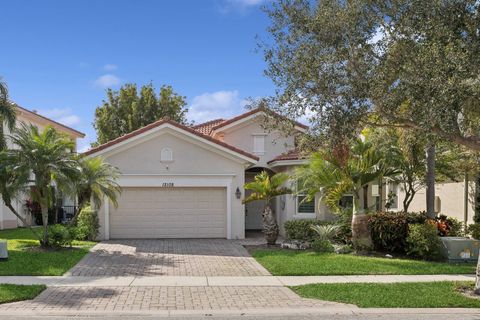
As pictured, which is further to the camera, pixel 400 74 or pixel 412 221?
pixel 412 221

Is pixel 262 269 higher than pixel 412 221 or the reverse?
the reverse

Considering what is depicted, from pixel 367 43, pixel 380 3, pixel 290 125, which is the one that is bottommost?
pixel 290 125

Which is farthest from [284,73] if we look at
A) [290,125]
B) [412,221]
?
[412,221]

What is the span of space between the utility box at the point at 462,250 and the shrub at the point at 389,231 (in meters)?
1.52

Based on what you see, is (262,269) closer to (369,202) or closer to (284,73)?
(284,73)

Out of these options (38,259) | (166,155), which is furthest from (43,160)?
(166,155)

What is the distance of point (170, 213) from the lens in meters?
20.1

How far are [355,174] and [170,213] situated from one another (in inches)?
302

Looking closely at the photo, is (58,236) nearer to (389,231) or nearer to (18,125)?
(389,231)

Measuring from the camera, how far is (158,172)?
65.4 ft

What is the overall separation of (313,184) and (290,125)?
6.52 metres

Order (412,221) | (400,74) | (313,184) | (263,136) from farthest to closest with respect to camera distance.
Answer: (263,136), (313,184), (412,221), (400,74)

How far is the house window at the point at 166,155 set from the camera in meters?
19.9

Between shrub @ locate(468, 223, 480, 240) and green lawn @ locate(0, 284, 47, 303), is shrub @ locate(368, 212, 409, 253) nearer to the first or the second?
shrub @ locate(468, 223, 480, 240)
